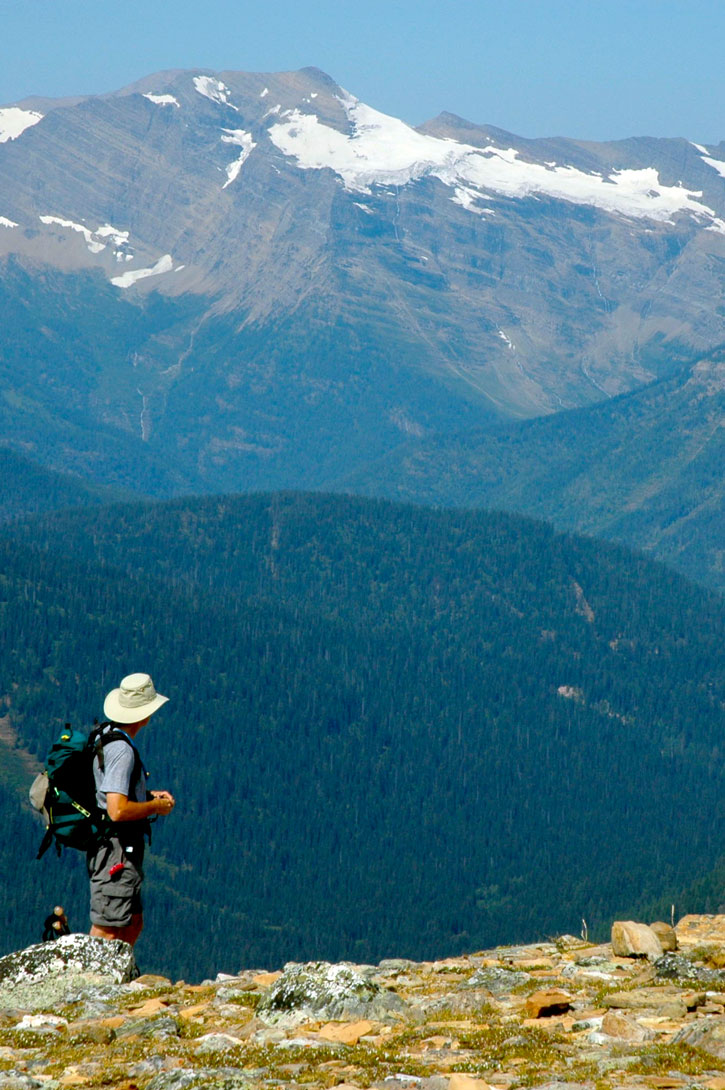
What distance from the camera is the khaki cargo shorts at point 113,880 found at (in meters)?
30.5

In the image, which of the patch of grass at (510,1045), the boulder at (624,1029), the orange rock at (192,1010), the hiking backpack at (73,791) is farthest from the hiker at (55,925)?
the boulder at (624,1029)

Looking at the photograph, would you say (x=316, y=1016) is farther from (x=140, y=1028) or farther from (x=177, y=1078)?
(x=177, y=1078)

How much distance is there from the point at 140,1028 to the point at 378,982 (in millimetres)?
5653

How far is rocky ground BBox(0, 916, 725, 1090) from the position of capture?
71.3 ft

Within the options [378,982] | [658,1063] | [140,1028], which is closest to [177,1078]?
[140,1028]

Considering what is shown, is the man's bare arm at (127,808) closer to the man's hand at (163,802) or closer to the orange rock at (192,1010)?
the man's hand at (163,802)

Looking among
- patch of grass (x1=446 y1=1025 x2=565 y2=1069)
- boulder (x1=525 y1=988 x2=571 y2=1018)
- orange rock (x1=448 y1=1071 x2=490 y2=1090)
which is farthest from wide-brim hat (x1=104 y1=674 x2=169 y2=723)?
orange rock (x1=448 y1=1071 x2=490 y2=1090)

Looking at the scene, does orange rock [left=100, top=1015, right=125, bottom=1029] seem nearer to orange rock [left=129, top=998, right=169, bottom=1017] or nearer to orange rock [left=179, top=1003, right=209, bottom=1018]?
orange rock [left=129, top=998, right=169, bottom=1017]

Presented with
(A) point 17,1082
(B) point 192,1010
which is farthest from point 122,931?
(A) point 17,1082

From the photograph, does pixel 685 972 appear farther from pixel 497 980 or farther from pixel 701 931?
pixel 701 931

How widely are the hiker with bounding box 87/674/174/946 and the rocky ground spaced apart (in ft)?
2.73

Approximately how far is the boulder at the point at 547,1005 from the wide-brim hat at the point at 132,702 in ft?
30.9

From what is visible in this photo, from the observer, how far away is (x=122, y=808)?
29703mm

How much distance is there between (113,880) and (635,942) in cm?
1030
